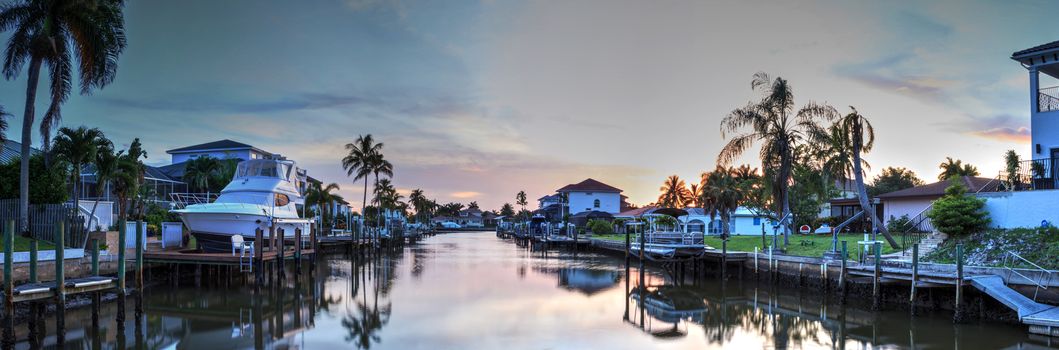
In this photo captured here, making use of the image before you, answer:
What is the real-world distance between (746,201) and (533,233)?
800 inches

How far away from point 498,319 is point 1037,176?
1987 cm

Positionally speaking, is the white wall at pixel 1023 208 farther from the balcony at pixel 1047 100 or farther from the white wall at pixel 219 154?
the white wall at pixel 219 154

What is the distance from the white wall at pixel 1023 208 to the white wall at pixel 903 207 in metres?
17.0

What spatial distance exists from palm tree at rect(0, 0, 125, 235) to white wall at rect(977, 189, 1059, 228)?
104 ft

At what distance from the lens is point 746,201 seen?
186 feet

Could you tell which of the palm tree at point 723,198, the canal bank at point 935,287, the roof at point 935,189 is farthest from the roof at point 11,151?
the roof at point 935,189

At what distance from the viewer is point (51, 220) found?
23109 millimetres

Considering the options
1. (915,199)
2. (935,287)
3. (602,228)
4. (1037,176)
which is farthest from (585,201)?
(935,287)

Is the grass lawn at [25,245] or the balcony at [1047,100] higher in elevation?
the balcony at [1047,100]

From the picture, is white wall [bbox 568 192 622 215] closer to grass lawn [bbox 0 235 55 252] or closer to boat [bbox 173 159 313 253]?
boat [bbox 173 159 313 253]

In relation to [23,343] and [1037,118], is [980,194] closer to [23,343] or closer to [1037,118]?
[1037,118]

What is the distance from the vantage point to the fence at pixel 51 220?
22.7m

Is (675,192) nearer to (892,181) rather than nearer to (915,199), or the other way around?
(892,181)

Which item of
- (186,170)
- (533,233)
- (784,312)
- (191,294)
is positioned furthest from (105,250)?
(533,233)
